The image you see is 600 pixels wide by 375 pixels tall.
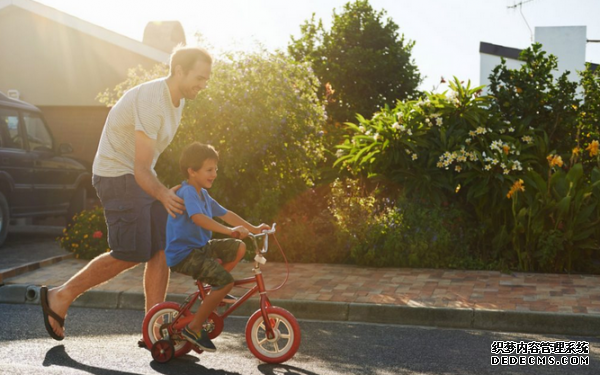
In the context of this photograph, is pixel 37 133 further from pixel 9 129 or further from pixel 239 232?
pixel 239 232

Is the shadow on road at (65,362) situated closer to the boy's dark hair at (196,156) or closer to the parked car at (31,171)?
the boy's dark hair at (196,156)

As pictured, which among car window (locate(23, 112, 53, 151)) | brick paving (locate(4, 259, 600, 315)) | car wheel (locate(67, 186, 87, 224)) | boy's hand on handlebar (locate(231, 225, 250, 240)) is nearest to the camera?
boy's hand on handlebar (locate(231, 225, 250, 240))

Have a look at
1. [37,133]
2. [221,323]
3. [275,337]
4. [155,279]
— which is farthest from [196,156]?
[37,133]

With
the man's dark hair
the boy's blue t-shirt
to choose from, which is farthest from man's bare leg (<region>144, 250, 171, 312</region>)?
the man's dark hair

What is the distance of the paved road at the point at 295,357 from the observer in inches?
190

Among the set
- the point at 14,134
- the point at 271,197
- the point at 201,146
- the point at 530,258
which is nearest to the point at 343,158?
the point at 271,197

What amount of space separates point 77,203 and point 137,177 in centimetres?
839

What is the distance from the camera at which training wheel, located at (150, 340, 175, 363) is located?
4.89m

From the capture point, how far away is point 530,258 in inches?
337

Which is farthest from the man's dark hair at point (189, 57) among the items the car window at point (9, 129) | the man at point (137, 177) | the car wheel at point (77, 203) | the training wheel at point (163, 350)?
the car wheel at point (77, 203)

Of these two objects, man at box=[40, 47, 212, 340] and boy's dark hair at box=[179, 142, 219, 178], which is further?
man at box=[40, 47, 212, 340]

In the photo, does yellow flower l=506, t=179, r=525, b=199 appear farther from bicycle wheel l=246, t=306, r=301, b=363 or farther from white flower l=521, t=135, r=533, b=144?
bicycle wheel l=246, t=306, r=301, b=363

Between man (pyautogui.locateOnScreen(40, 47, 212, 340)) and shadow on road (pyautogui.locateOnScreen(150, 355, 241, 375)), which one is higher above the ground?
man (pyautogui.locateOnScreen(40, 47, 212, 340))

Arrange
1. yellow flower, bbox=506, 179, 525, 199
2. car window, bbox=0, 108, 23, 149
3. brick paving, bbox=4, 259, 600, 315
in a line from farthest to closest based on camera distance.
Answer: car window, bbox=0, 108, 23, 149, yellow flower, bbox=506, 179, 525, 199, brick paving, bbox=4, 259, 600, 315
